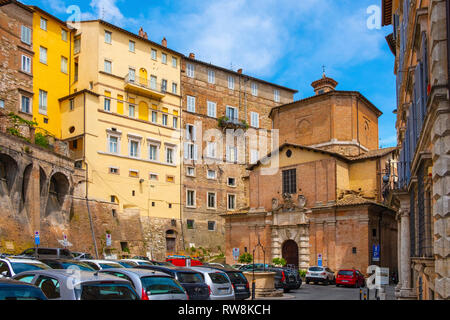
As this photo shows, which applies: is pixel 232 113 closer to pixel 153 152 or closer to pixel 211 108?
pixel 211 108

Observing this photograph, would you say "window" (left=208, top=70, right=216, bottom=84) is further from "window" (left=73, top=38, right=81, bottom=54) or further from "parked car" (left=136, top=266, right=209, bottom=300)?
"parked car" (left=136, top=266, right=209, bottom=300)

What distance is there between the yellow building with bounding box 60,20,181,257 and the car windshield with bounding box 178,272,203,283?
102 ft

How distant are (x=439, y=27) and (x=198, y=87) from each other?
160 feet

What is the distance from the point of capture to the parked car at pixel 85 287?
32.0ft

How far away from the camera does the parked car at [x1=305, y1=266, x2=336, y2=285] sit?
3565 cm

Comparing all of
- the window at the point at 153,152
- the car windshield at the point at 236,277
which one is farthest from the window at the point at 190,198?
the car windshield at the point at 236,277

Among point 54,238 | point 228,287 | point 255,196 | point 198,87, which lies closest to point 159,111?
point 198,87

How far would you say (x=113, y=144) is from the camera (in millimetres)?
48594

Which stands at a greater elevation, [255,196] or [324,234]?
[255,196]

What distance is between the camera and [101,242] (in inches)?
1742

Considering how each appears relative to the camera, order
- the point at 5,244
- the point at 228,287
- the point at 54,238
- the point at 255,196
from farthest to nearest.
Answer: the point at 255,196, the point at 54,238, the point at 5,244, the point at 228,287

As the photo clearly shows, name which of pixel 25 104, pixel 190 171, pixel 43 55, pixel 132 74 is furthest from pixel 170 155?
pixel 43 55

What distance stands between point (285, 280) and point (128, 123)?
27.8m

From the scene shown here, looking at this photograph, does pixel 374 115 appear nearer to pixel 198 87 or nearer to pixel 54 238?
pixel 198 87
